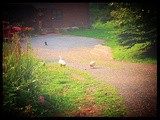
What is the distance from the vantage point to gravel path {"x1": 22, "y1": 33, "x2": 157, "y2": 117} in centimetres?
444

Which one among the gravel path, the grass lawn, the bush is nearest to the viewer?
the bush

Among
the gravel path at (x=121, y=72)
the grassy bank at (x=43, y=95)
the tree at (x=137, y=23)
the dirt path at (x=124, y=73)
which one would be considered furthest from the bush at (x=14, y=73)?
the tree at (x=137, y=23)

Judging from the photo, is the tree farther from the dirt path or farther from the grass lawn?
the grass lawn

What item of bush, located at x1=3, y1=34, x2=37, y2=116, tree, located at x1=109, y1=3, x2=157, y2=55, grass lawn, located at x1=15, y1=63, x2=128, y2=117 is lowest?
grass lawn, located at x1=15, y1=63, x2=128, y2=117

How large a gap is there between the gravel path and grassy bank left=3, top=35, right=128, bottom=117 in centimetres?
29

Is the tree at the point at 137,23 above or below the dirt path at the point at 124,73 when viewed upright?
above

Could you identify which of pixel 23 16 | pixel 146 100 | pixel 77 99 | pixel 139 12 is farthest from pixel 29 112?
pixel 23 16

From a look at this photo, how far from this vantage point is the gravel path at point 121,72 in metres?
4.44

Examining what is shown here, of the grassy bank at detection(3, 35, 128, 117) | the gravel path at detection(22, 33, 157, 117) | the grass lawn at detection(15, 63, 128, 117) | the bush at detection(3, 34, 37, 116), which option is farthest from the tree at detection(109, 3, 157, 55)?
the bush at detection(3, 34, 37, 116)

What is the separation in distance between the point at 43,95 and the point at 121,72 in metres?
2.41

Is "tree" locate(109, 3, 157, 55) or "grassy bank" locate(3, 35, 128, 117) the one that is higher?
"tree" locate(109, 3, 157, 55)

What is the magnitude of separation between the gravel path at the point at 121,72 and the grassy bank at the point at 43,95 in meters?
0.29

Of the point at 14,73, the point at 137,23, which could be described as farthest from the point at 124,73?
the point at 14,73

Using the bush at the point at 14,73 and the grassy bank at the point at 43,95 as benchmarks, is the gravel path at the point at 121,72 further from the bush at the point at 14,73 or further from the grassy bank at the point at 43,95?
the bush at the point at 14,73
